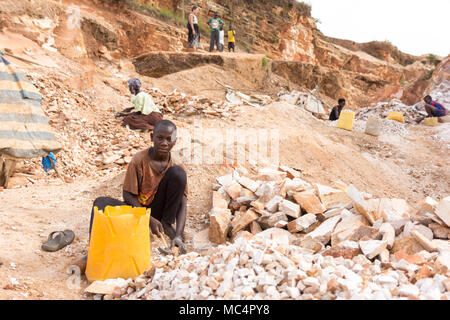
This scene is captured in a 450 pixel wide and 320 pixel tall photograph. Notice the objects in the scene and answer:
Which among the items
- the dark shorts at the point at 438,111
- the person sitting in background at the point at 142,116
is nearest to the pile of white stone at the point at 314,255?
the person sitting in background at the point at 142,116

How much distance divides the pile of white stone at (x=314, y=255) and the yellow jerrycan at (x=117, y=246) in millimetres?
106

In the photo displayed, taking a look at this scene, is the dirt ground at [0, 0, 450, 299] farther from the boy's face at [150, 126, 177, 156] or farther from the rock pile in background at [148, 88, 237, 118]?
the boy's face at [150, 126, 177, 156]

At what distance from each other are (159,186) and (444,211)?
218 centimetres

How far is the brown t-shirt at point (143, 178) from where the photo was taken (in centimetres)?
266

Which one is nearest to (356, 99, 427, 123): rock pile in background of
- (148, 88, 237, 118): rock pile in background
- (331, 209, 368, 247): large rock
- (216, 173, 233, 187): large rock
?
(148, 88, 237, 118): rock pile in background

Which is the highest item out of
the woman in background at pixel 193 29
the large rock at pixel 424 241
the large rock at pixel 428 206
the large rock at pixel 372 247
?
the woman in background at pixel 193 29

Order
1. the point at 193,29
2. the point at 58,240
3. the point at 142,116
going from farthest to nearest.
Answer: the point at 193,29, the point at 142,116, the point at 58,240

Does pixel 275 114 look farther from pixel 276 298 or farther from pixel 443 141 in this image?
pixel 276 298

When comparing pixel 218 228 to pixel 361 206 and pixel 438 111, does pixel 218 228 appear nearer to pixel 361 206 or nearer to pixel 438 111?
pixel 361 206

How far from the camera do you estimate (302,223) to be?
10.3 ft

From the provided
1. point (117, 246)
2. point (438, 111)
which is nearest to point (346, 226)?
point (117, 246)

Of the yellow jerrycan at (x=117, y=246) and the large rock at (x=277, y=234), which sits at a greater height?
the yellow jerrycan at (x=117, y=246)

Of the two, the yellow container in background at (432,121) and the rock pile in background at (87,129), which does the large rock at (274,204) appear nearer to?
the rock pile in background at (87,129)

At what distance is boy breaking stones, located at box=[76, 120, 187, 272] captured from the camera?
105 inches
